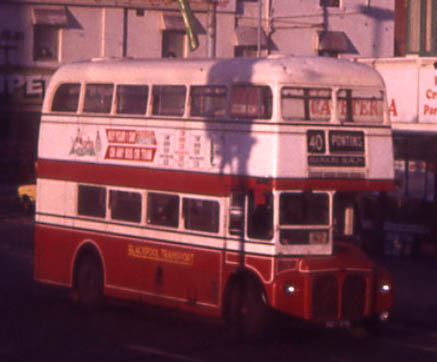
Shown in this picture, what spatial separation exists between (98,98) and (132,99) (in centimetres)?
97

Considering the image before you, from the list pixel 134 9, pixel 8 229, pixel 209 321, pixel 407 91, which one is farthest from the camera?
pixel 134 9

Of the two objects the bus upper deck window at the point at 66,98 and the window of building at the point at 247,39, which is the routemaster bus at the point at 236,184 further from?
the window of building at the point at 247,39

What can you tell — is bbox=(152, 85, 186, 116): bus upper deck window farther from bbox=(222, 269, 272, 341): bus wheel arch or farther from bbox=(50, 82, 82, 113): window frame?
bbox=(222, 269, 272, 341): bus wheel arch

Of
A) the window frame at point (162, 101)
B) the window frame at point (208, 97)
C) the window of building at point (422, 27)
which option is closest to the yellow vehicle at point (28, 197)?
the window of building at point (422, 27)

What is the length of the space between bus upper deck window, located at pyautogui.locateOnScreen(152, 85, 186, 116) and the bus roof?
108mm

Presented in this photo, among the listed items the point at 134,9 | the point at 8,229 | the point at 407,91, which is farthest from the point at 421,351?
the point at 134,9

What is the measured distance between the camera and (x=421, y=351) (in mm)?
14453

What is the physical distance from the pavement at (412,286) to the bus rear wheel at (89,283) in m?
5.02

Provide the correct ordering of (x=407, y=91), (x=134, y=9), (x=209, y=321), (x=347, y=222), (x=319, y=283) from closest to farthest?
(x=319, y=283)
(x=347, y=222)
(x=209, y=321)
(x=407, y=91)
(x=134, y=9)

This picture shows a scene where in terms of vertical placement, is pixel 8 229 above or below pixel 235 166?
below

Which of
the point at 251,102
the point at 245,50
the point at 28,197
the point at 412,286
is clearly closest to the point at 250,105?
the point at 251,102

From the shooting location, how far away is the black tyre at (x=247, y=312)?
14430 mm

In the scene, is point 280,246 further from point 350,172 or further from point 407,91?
point 407,91

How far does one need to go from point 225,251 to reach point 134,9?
34303 mm
